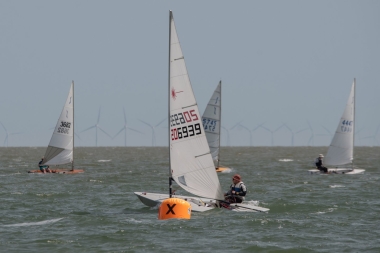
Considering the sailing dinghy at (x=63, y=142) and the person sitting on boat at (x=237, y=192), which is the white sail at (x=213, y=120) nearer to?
the sailing dinghy at (x=63, y=142)

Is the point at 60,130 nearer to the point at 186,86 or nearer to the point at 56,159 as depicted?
the point at 56,159

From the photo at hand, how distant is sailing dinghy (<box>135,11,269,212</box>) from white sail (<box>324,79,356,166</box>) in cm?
3137

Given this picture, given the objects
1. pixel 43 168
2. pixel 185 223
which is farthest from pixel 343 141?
pixel 185 223

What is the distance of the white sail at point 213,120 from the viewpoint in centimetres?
6425

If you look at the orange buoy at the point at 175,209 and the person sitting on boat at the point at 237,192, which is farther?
the person sitting on boat at the point at 237,192

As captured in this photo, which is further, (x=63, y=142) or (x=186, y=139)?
(x=63, y=142)

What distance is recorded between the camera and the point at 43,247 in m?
24.2

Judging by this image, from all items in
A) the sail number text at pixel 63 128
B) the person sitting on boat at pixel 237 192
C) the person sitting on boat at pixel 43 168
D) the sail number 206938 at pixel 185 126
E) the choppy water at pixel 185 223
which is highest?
the sail number text at pixel 63 128

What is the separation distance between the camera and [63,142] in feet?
203

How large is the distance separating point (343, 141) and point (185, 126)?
3319cm

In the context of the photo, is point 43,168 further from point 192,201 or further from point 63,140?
point 192,201

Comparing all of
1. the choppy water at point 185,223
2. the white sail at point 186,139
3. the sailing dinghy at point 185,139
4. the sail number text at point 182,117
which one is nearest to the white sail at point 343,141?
the choppy water at point 185,223

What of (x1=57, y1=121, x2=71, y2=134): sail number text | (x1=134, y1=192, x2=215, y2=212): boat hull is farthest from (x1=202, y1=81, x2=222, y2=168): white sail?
(x1=134, y1=192, x2=215, y2=212): boat hull

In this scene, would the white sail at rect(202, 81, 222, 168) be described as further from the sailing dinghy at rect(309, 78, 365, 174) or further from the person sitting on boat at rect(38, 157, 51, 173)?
the person sitting on boat at rect(38, 157, 51, 173)
